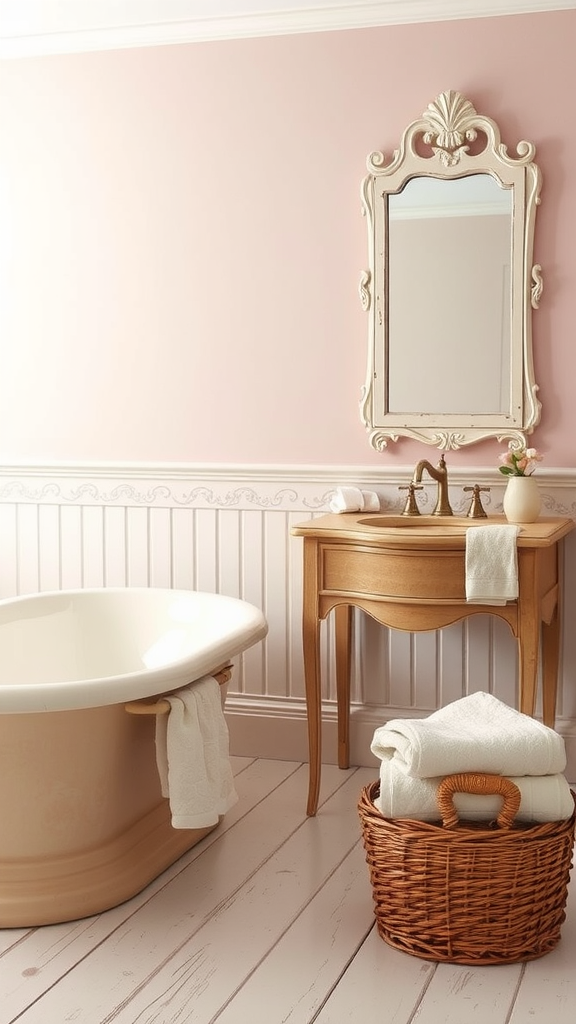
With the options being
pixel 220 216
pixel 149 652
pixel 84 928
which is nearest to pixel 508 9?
pixel 220 216

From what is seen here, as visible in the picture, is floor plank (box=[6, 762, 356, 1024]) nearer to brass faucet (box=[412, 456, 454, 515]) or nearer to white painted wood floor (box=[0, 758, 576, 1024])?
white painted wood floor (box=[0, 758, 576, 1024])

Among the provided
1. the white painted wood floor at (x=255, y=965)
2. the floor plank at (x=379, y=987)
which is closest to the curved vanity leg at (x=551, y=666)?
the white painted wood floor at (x=255, y=965)

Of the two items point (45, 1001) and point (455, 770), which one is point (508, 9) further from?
point (45, 1001)

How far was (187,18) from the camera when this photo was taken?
3.59 m

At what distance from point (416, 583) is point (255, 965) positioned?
3.57ft

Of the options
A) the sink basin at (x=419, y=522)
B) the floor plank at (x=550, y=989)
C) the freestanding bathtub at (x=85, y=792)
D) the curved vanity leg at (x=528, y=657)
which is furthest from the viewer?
the sink basin at (x=419, y=522)

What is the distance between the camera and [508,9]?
10.8 ft

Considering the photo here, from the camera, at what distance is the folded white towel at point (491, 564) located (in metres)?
2.91

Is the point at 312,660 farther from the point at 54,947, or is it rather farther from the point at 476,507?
the point at 54,947

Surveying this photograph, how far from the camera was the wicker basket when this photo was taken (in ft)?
7.38

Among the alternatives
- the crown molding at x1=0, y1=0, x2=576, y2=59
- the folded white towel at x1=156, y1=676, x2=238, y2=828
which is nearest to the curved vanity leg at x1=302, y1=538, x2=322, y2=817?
the folded white towel at x1=156, y1=676, x2=238, y2=828

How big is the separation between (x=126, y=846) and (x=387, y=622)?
2.98 ft

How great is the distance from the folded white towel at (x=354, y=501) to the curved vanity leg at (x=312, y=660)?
0.27 meters

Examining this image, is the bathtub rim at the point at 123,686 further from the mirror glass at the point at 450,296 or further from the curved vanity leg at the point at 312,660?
the mirror glass at the point at 450,296
